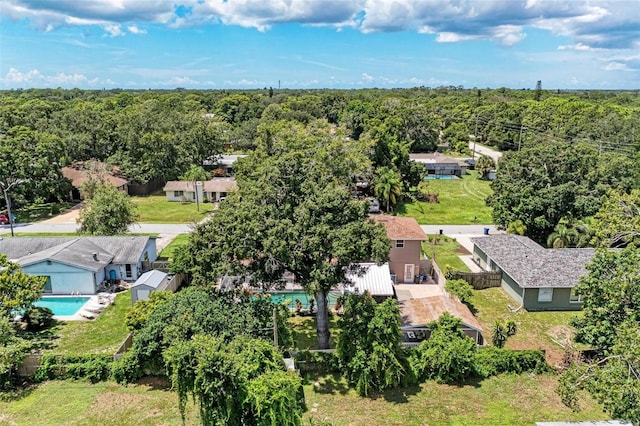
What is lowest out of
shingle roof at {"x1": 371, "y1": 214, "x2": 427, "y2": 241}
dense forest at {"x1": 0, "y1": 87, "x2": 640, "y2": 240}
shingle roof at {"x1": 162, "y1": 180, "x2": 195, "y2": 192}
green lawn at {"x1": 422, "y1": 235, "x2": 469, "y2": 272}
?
green lawn at {"x1": 422, "y1": 235, "x2": 469, "y2": 272}

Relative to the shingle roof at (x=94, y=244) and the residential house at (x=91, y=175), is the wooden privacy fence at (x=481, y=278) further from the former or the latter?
the residential house at (x=91, y=175)

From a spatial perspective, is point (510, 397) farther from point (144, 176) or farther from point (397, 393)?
point (144, 176)

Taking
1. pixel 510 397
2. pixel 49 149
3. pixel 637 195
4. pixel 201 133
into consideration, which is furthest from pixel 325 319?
pixel 201 133

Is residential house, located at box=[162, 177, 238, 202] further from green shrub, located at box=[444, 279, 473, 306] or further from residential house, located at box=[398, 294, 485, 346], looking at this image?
residential house, located at box=[398, 294, 485, 346]

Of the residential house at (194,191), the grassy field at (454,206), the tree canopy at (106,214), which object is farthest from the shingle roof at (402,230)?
the residential house at (194,191)

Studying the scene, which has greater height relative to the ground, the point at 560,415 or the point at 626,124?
the point at 626,124

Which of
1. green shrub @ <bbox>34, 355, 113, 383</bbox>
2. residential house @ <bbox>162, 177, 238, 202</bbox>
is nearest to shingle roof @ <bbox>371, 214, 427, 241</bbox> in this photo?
green shrub @ <bbox>34, 355, 113, 383</bbox>

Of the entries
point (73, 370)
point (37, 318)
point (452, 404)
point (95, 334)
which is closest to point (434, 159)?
point (452, 404)
